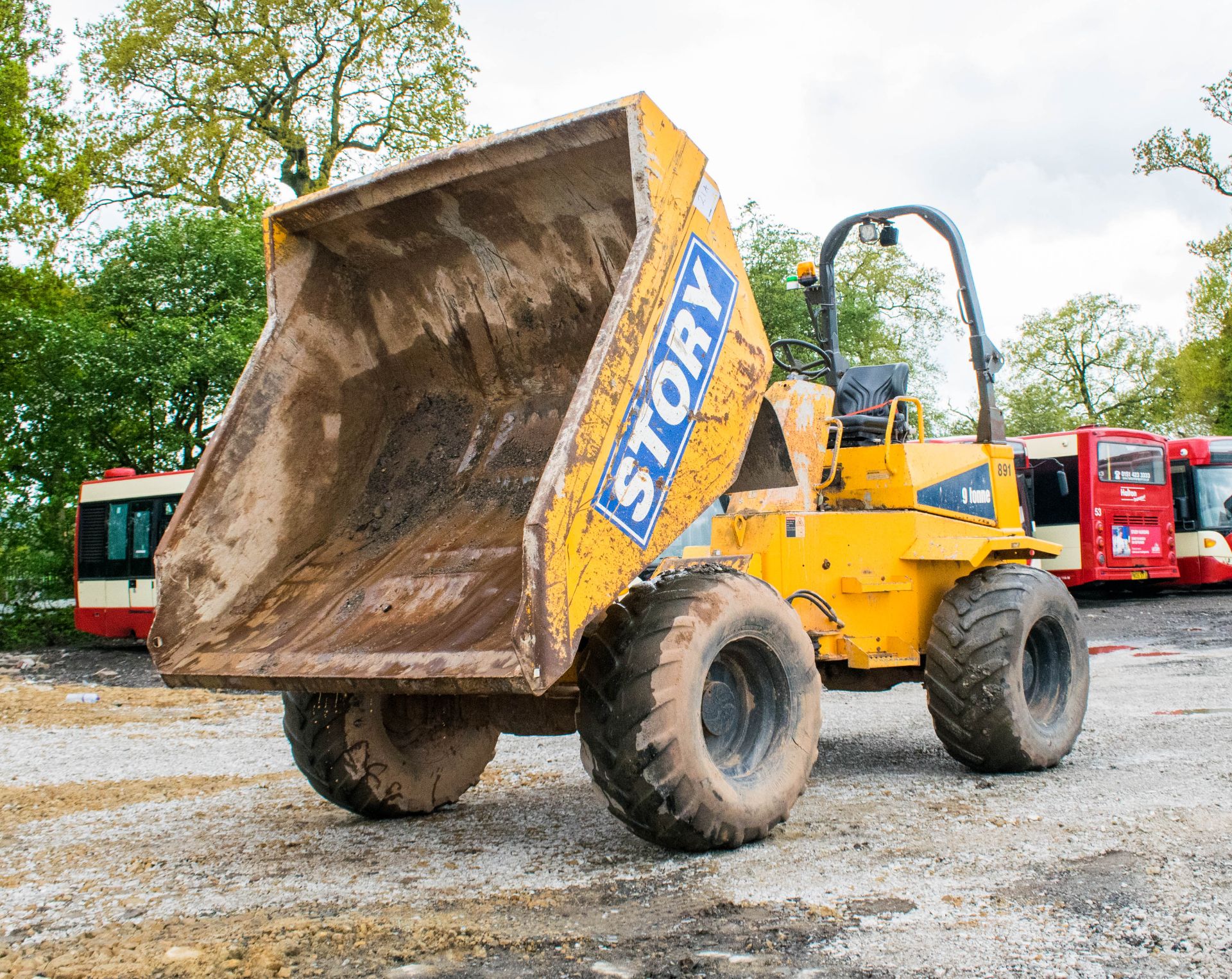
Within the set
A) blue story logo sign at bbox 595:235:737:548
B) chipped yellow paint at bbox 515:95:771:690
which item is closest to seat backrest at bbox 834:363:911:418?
chipped yellow paint at bbox 515:95:771:690

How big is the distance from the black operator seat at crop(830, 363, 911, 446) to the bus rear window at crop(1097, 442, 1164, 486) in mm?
14471

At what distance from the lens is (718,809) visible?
4086 millimetres

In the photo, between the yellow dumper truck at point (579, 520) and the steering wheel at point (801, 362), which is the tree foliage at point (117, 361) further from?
the yellow dumper truck at point (579, 520)

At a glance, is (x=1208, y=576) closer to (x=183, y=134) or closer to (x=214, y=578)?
(x=214, y=578)

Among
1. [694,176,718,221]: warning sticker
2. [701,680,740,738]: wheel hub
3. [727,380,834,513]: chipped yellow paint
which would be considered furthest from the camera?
[727,380,834,513]: chipped yellow paint

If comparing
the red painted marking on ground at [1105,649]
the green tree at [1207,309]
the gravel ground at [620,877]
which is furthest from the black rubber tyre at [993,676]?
the green tree at [1207,309]

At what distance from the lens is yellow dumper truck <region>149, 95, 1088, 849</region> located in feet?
13.1

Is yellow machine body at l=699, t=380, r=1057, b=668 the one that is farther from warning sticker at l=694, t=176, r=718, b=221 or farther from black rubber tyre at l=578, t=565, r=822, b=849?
warning sticker at l=694, t=176, r=718, b=221

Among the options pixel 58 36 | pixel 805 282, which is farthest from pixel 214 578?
pixel 58 36

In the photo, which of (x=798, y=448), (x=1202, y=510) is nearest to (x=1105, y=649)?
(x=798, y=448)

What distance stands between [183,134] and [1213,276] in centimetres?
3440

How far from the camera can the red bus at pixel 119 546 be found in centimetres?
1817

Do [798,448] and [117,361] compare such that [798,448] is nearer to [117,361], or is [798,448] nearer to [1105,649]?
[1105,649]

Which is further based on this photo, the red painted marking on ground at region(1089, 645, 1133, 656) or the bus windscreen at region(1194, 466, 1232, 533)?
the bus windscreen at region(1194, 466, 1232, 533)
